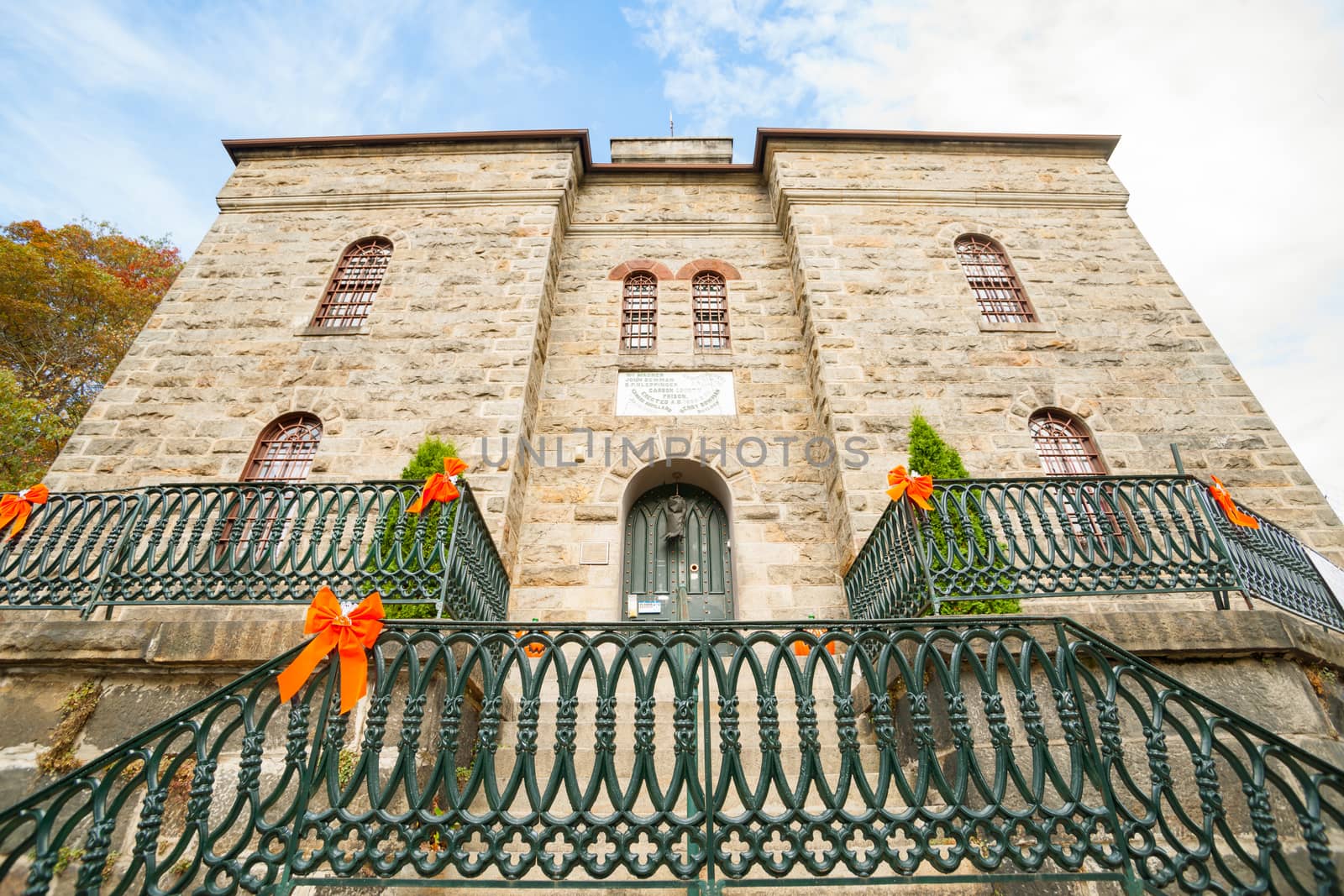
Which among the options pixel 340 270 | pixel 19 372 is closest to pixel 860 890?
pixel 340 270

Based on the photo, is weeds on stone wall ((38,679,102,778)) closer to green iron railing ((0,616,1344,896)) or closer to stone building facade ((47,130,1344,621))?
green iron railing ((0,616,1344,896))

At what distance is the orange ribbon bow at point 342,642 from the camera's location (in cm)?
291

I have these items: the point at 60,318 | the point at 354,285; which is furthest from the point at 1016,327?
the point at 60,318

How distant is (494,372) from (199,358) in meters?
4.07

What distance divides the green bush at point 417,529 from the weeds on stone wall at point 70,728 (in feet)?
6.55

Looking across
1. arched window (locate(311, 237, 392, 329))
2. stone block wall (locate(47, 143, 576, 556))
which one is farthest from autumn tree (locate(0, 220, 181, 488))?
arched window (locate(311, 237, 392, 329))

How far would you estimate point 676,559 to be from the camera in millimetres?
7477

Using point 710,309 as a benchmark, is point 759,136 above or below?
above

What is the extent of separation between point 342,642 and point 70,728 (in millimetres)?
2939

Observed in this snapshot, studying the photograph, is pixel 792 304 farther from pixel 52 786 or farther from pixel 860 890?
pixel 52 786

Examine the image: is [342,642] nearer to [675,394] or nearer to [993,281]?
[675,394]

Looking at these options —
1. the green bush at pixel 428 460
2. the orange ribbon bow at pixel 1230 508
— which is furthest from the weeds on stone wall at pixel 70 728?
the orange ribbon bow at pixel 1230 508

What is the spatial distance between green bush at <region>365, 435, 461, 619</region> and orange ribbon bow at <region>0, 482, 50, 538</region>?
298 cm

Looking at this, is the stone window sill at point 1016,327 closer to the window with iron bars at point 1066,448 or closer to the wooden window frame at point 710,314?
the window with iron bars at point 1066,448
